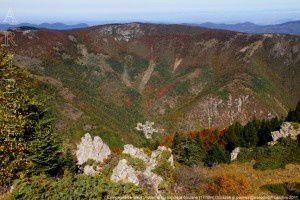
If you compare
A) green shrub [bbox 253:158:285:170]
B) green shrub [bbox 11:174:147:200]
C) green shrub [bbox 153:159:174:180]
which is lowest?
green shrub [bbox 253:158:285:170]

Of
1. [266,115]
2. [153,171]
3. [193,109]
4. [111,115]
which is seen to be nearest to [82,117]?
[111,115]

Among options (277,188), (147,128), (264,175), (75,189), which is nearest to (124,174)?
(75,189)

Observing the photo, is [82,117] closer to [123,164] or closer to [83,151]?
[83,151]

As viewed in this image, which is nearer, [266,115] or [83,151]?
[83,151]

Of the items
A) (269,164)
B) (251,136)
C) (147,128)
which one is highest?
(269,164)

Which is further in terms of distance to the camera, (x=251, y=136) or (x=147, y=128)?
(x=147, y=128)

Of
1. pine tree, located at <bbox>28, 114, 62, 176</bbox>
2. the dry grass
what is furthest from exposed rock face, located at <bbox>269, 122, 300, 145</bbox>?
pine tree, located at <bbox>28, 114, 62, 176</bbox>

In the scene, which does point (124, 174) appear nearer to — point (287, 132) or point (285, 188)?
point (285, 188)

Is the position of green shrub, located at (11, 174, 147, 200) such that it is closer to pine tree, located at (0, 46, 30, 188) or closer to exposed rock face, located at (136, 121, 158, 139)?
pine tree, located at (0, 46, 30, 188)
